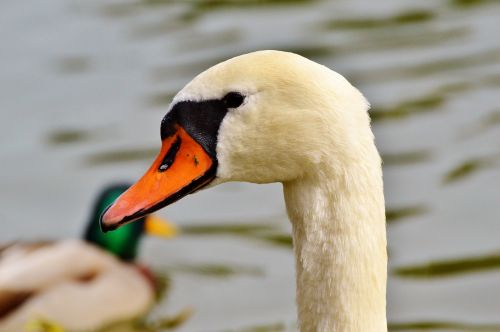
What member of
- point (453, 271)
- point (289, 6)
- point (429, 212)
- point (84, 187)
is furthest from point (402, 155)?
point (289, 6)

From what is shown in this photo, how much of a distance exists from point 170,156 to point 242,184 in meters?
5.46

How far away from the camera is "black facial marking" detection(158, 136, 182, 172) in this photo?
4.54 meters

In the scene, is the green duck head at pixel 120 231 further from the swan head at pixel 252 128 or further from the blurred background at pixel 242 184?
the swan head at pixel 252 128

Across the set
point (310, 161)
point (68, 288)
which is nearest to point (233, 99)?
point (310, 161)

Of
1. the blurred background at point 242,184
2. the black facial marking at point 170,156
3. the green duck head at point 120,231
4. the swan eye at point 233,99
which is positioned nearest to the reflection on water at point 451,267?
the blurred background at point 242,184

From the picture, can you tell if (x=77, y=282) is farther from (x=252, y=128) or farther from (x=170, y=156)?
(x=252, y=128)

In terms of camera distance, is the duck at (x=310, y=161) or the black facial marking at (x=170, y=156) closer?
the duck at (x=310, y=161)

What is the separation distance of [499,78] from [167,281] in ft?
10.9

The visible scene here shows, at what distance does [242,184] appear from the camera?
32.9ft

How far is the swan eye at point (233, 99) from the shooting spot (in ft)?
14.2

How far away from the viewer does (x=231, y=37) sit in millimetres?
12109

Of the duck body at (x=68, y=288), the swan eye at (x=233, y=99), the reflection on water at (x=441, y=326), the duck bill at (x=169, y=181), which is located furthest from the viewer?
the duck body at (x=68, y=288)

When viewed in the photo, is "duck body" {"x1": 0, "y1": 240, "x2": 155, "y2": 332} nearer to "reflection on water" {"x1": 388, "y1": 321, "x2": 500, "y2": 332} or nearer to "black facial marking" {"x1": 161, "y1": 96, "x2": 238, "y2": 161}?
"reflection on water" {"x1": 388, "y1": 321, "x2": 500, "y2": 332}

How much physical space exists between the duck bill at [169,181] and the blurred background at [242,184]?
13.0 feet
